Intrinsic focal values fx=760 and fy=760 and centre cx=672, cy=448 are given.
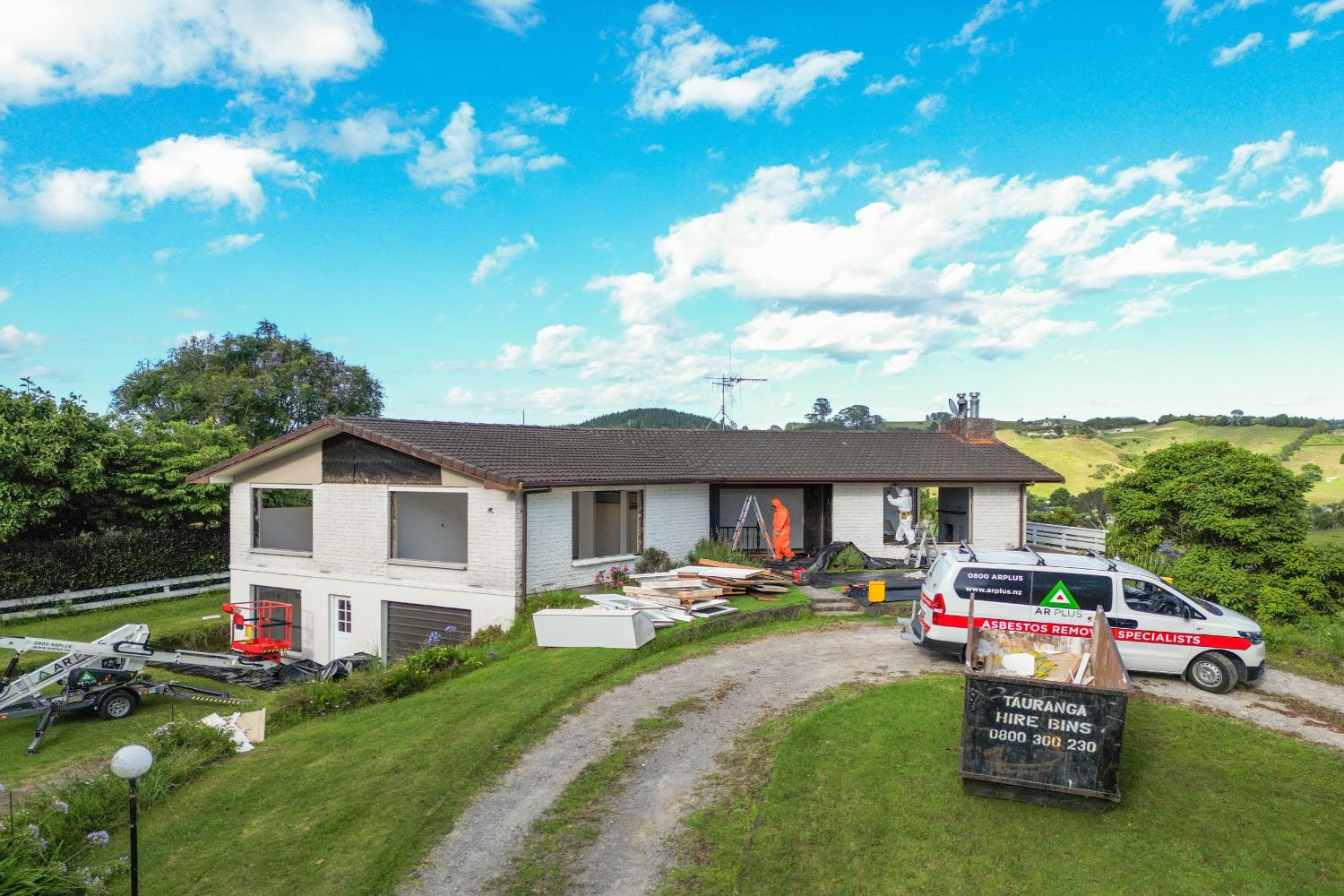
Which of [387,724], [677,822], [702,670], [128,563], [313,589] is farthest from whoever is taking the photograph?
[128,563]

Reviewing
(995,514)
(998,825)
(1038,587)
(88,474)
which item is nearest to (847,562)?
(995,514)

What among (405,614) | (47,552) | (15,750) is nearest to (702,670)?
(405,614)

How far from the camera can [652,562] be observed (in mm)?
20172

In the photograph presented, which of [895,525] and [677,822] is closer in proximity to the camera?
[677,822]

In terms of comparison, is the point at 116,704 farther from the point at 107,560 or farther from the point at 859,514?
the point at 859,514

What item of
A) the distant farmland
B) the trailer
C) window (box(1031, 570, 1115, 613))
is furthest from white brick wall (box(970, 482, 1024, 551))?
the distant farmland

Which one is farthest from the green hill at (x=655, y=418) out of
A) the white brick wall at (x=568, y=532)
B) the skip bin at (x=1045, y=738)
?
the skip bin at (x=1045, y=738)

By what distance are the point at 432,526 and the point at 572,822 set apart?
16.7 metres

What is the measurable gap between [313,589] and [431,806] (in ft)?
44.6

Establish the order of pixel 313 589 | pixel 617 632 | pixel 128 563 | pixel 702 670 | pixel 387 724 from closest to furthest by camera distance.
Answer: pixel 387 724 < pixel 702 670 < pixel 617 632 < pixel 313 589 < pixel 128 563

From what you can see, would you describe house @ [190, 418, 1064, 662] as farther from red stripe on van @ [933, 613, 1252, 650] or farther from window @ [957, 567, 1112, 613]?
window @ [957, 567, 1112, 613]

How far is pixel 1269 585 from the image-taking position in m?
16.5

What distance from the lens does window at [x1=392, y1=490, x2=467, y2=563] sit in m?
22.8

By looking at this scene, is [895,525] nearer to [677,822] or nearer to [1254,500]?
[1254,500]
